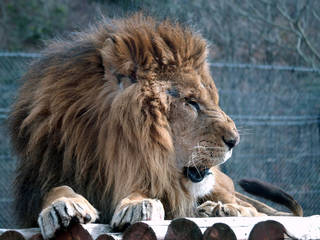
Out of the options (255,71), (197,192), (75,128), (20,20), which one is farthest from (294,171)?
A: (20,20)

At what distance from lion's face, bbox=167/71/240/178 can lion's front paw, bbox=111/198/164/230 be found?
1.26 feet

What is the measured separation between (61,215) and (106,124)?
50 centimetres

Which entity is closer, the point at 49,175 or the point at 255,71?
the point at 49,175

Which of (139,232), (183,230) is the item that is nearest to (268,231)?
(183,230)

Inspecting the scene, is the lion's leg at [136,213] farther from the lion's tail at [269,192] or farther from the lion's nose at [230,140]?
the lion's tail at [269,192]

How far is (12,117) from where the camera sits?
7.64 feet

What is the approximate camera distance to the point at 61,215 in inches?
66.2

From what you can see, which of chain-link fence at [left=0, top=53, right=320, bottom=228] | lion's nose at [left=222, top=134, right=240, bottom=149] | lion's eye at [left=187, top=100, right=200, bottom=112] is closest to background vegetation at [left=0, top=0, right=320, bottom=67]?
chain-link fence at [left=0, top=53, right=320, bottom=228]

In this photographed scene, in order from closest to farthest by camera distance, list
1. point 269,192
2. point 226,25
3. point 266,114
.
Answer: point 269,192 < point 266,114 < point 226,25

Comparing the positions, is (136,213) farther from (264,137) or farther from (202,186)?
(264,137)

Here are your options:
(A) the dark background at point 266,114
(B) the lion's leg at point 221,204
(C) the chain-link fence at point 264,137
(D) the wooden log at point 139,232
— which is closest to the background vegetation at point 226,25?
(A) the dark background at point 266,114

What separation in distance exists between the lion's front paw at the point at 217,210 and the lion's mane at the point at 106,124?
0.23ft

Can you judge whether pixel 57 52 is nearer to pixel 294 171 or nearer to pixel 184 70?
pixel 184 70

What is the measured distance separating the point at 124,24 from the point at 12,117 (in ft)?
2.05
